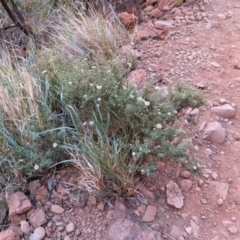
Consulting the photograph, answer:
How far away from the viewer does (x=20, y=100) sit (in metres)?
2.14

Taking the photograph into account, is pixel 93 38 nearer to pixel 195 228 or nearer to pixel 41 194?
pixel 41 194

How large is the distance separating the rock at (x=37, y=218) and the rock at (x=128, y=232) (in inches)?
13.3

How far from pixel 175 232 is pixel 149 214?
0.47 feet

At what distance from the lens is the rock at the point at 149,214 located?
1.78 metres

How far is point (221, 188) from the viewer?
1.92 meters

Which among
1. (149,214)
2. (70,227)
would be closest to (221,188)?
(149,214)

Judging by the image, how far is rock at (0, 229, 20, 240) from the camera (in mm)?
1765

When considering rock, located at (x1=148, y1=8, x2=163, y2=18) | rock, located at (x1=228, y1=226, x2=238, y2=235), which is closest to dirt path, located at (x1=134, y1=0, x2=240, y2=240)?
rock, located at (x1=228, y1=226, x2=238, y2=235)

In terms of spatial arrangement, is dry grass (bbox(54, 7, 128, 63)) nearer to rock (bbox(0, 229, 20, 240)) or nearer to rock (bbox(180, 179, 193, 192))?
rock (bbox(180, 179, 193, 192))

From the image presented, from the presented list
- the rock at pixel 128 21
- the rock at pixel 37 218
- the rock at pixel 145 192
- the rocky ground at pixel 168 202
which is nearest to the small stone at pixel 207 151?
the rocky ground at pixel 168 202

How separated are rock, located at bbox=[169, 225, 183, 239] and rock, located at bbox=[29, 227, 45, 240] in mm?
599

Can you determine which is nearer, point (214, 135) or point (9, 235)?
point (9, 235)

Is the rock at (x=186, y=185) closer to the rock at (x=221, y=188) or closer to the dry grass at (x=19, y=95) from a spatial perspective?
the rock at (x=221, y=188)

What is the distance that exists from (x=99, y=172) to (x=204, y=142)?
0.71 m
